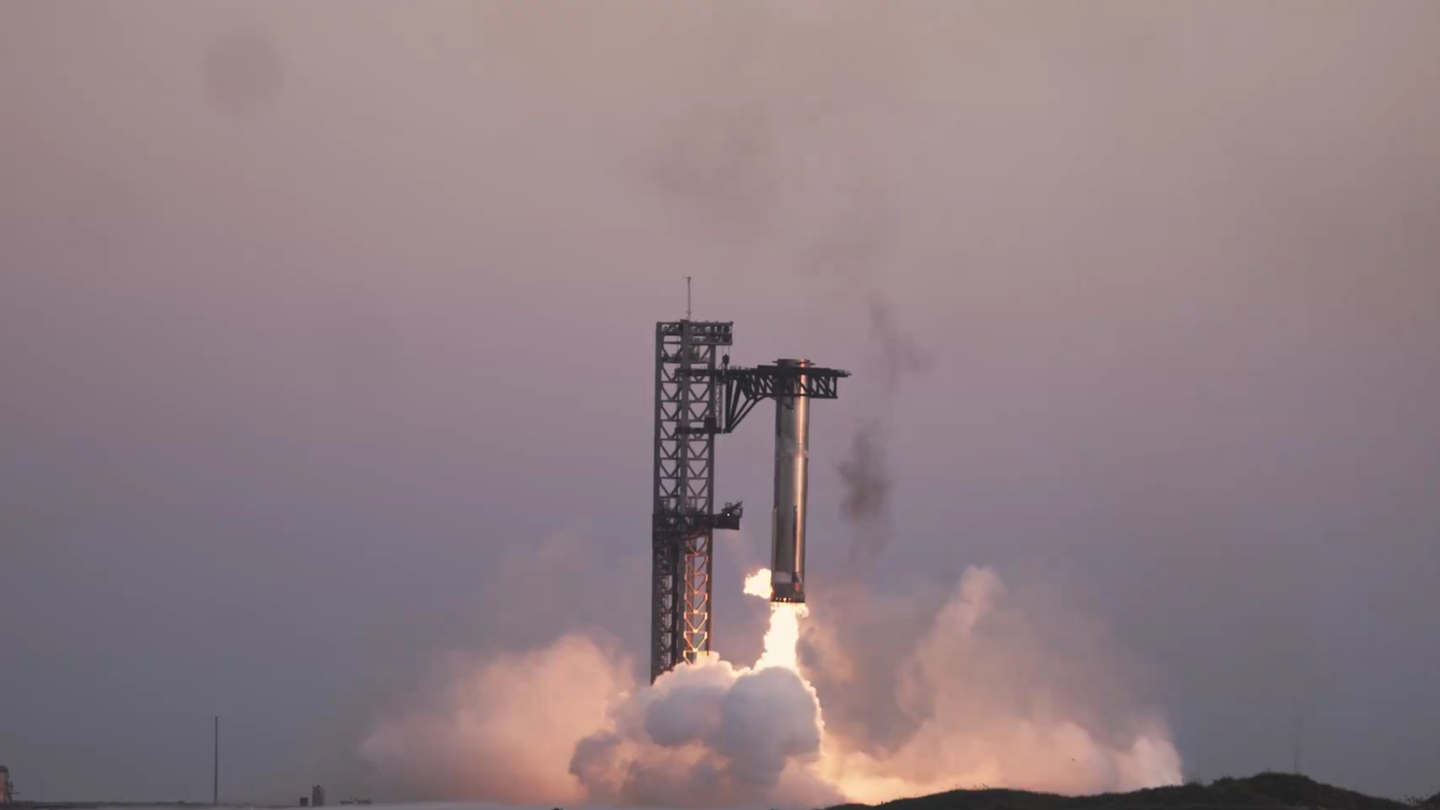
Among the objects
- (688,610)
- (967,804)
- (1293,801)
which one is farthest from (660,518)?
(1293,801)

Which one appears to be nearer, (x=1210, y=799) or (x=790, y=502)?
(x=1210, y=799)

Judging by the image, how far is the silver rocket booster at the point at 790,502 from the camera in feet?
428

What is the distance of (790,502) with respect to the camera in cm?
13038

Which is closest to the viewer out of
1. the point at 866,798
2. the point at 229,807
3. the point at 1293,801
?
the point at 1293,801

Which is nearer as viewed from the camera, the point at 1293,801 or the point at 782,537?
the point at 1293,801

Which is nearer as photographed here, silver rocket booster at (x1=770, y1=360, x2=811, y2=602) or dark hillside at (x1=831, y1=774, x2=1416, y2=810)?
dark hillside at (x1=831, y1=774, x2=1416, y2=810)

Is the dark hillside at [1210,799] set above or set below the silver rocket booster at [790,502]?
below

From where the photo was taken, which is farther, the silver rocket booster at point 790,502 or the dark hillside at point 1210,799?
the silver rocket booster at point 790,502

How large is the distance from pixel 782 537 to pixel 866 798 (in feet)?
40.7

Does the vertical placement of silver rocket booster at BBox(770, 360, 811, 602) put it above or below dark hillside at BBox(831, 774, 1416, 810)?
above

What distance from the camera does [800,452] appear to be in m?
131

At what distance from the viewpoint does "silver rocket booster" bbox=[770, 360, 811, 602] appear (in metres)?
130

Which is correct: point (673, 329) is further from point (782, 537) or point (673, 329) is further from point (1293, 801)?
point (1293, 801)

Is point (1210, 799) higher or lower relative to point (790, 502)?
lower
